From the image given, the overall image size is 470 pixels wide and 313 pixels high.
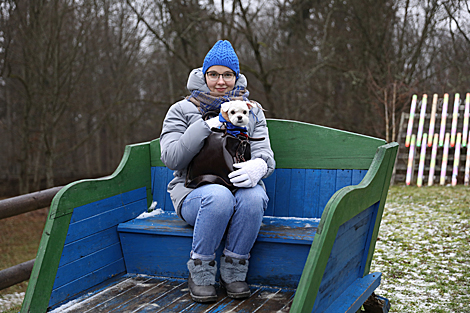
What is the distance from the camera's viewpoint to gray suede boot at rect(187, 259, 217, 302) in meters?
2.09

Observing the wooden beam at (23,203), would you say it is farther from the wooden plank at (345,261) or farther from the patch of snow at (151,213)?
the wooden plank at (345,261)

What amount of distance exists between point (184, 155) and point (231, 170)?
0.80ft

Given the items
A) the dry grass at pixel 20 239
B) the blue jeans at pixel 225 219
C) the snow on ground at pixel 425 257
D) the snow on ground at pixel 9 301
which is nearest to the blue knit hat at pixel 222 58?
the blue jeans at pixel 225 219

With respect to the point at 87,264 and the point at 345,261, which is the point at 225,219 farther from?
the point at 87,264

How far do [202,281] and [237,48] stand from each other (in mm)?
11440

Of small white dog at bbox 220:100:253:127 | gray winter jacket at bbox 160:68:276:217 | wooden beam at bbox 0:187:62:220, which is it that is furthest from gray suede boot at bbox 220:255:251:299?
wooden beam at bbox 0:187:62:220

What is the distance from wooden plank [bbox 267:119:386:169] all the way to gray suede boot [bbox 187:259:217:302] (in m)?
0.88

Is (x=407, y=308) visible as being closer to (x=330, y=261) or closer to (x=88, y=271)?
(x=330, y=261)

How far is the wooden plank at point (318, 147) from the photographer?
2561 mm

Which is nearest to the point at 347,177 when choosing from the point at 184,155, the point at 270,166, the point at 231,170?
the point at 270,166

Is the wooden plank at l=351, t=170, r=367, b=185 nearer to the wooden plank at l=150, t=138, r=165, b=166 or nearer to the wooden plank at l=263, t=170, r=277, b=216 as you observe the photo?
the wooden plank at l=263, t=170, r=277, b=216

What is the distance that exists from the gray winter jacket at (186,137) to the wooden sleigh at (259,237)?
0.25 metres

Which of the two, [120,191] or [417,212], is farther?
[417,212]

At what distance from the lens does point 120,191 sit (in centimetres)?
262
